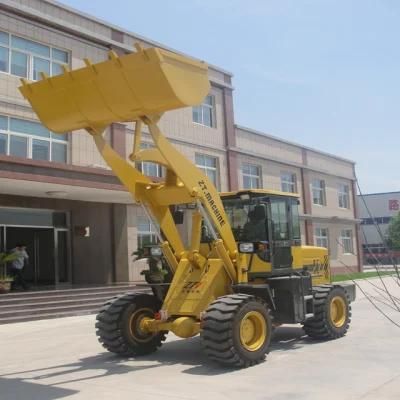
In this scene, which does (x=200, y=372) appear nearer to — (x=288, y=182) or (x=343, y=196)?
(x=288, y=182)

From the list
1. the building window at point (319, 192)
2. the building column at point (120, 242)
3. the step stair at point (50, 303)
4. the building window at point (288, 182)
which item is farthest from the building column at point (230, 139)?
the step stair at point (50, 303)

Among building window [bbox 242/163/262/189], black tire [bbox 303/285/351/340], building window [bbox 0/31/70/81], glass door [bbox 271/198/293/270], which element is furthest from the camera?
Answer: building window [bbox 242/163/262/189]

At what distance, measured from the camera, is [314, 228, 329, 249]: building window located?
34906mm

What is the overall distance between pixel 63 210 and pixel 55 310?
5.93m

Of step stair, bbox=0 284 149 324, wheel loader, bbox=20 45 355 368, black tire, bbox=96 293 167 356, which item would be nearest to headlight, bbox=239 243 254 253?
wheel loader, bbox=20 45 355 368

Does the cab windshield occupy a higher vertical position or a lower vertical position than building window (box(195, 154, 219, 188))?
lower

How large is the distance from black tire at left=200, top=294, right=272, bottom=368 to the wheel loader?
1 centimetres

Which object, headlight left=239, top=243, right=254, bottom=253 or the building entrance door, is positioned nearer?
headlight left=239, top=243, right=254, bottom=253

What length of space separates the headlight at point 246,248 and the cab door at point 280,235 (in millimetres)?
755

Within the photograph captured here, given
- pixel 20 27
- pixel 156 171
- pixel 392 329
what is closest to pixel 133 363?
pixel 392 329

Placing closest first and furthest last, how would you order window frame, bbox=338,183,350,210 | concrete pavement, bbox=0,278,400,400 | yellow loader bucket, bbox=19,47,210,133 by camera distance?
concrete pavement, bbox=0,278,400,400
yellow loader bucket, bbox=19,47,210,133
window frame, bbox=338,183,350,210

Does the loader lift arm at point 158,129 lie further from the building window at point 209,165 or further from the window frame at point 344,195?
the window frame at point 344,195

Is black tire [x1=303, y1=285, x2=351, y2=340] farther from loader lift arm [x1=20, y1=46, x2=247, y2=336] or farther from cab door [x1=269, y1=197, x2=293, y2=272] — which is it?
loader lift arm [x1=20, y1=46, x2=247, y2=336]

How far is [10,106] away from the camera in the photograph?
17766 mm
